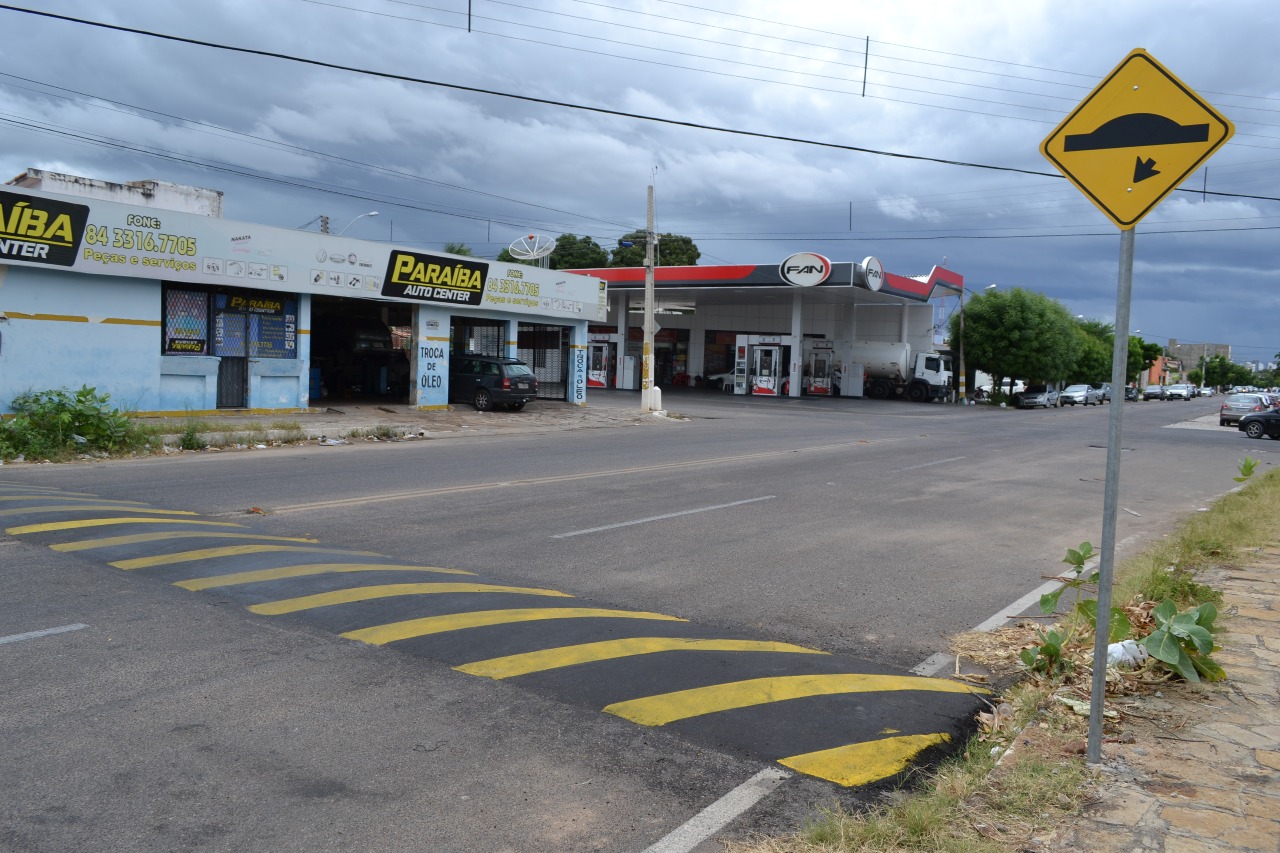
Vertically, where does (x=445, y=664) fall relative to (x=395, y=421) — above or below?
below

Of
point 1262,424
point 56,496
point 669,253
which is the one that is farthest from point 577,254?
point 56,496

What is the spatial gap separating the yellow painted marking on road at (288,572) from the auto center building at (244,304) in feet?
54.4

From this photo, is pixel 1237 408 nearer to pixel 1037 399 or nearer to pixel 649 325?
pixel 1037 399

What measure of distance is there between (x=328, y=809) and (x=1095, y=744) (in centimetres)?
341

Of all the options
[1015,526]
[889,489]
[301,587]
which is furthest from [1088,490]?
[301,587]

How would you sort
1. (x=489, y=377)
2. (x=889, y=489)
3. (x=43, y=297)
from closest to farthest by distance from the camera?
1. (x=889, y=489)
2. (x=43, y=297)
3. (x=489, y=377)

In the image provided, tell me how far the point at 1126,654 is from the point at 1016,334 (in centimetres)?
5452

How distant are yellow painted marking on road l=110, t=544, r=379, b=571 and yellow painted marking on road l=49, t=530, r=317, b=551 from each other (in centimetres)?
52

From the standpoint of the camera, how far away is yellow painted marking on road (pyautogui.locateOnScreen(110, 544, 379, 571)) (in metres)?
7.99

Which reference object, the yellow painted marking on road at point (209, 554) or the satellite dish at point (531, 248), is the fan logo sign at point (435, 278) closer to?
the satellite dish at point (531, 248)

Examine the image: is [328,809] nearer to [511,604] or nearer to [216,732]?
[216,732]

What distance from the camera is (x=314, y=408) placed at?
27.8m

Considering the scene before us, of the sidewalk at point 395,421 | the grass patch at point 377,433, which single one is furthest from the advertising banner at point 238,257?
the grass patch at point 377,433

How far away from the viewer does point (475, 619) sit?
6648mm
